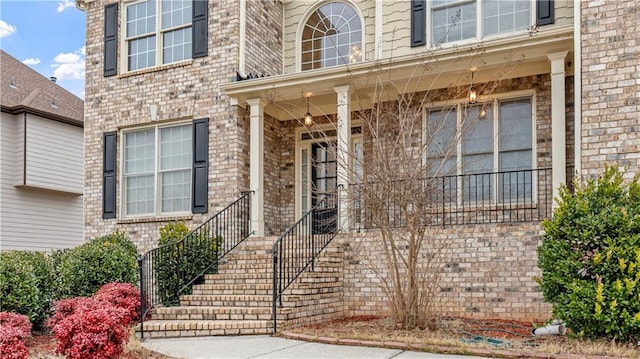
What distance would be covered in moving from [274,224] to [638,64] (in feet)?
22.5

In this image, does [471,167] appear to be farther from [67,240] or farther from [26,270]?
[67,240]

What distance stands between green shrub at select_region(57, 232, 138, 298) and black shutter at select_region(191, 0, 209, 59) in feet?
13.3

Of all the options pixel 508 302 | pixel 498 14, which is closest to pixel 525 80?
pixel 498 14

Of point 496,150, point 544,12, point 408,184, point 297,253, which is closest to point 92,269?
point 297,253

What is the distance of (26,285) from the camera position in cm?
806

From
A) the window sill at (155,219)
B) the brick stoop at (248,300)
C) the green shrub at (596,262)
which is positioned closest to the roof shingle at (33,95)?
the window sill at (155,219)

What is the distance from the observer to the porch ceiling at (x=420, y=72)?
8.59 metres

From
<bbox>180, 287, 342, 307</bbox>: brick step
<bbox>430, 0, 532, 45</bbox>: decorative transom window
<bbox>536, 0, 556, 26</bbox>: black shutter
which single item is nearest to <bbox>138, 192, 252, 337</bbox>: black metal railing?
<bbox>180, 287, 342, 307</bbox>: brick step

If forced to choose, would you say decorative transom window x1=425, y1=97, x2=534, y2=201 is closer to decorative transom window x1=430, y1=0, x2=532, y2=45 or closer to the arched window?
decorative transom window x1=430, y1=0, x2=532, y2=45

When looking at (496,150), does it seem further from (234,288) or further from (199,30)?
(199,30)

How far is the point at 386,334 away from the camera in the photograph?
21.6 ft

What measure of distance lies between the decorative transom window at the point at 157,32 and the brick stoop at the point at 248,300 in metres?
4.52

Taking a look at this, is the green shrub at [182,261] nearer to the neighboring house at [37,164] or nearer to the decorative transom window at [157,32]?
the decorative transom window at [157,32]

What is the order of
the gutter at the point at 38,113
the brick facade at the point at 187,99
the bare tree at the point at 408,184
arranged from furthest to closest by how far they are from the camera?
the gutter at the point at 38,113
the brick facade at the point at 187,99
the bare tree at the point at 408,184
